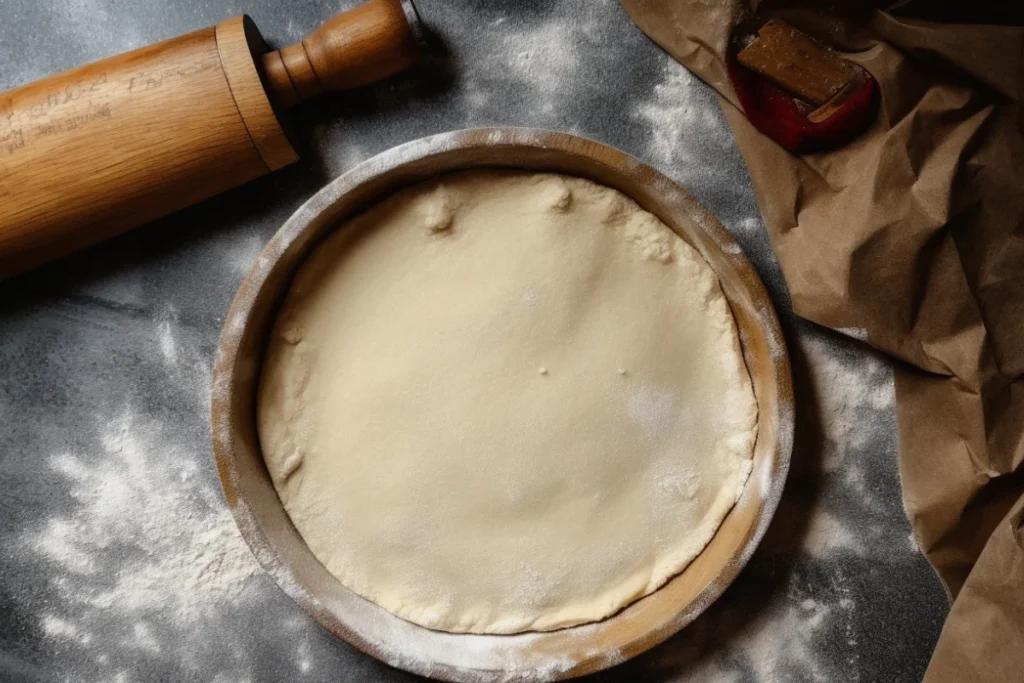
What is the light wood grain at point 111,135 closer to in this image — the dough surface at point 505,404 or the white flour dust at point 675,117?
Answer: the dough surface at point 505,404

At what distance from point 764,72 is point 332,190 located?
1.84 feet

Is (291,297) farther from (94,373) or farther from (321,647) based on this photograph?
(321,647)

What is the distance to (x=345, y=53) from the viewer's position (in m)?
0.93

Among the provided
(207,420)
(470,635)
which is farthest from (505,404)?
(207,420)

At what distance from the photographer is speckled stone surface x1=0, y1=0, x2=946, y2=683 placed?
1.02 m

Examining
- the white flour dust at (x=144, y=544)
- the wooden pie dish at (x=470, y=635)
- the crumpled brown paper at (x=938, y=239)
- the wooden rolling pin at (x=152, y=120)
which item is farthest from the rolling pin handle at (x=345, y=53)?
the white flour dust at (x=144, y=544)

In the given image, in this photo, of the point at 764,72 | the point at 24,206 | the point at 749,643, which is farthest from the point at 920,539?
the point at 24,206

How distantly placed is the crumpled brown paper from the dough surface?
0.17 metres

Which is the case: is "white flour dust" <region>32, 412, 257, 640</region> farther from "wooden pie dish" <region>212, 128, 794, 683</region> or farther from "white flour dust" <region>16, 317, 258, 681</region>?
"wooden pie dish" <region>212, 128, 794, 683</region>

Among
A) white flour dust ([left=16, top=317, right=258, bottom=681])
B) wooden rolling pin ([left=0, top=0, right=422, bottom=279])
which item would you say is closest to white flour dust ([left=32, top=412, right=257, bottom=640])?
white flour dust ([left=16, top=317, right=258, bottom=681])

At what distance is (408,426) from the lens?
94 centimetres

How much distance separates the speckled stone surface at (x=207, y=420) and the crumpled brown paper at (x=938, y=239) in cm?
5

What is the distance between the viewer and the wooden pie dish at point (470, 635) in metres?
0.91

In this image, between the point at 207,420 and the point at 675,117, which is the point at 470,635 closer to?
the point at 207,420
